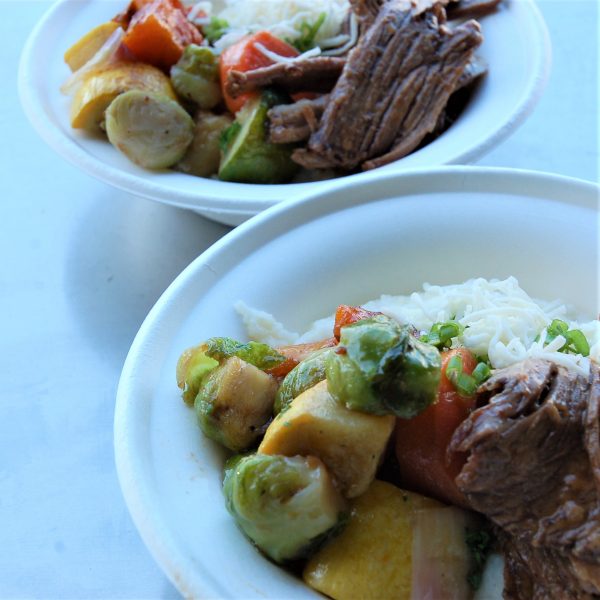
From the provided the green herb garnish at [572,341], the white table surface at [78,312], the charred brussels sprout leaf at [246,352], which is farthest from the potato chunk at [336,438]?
the white table surface at [78,312]

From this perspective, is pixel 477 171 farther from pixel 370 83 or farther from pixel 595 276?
pixel 370 83

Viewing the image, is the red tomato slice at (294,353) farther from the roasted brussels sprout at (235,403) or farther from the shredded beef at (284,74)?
the shredded beef at (284,74)

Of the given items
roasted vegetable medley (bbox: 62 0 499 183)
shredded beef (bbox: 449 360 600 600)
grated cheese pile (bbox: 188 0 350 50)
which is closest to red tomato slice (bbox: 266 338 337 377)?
shredded beef (bbox: 449 360 600 600)

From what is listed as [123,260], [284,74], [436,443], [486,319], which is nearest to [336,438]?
[436,443]

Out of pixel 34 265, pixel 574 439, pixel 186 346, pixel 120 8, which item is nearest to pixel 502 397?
pixel 574 439

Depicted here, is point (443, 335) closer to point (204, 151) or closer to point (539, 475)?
point (539, 475)

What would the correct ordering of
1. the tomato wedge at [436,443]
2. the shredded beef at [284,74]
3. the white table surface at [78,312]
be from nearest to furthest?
the tomato wedge at [436,443]
the white table surface at [78,312]
the shredded beef at [284,74]
